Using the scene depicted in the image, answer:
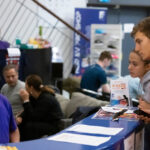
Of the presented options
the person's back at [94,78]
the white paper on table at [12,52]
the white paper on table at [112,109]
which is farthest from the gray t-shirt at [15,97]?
the white paper on table at [112,109]

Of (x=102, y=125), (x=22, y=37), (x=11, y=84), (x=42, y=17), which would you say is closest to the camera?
(x=102, y=125)

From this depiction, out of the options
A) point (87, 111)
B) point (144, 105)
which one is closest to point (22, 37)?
point (87, 111)

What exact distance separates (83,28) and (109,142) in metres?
7.32

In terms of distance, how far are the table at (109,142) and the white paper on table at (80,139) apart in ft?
0.11

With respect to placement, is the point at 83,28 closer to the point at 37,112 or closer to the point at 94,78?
Result: the point at 94,78

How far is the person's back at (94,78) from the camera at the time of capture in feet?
18.1

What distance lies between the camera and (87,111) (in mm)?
3119

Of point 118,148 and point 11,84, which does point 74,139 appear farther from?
point 11,84

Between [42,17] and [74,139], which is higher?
[42,17]

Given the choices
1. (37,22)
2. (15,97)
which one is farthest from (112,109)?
(37,22)

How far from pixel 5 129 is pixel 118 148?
3.52ft

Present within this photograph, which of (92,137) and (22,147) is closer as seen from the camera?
(22,147)

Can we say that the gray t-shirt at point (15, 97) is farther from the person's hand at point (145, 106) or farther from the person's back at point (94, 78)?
the person's hand at point (145, 106)

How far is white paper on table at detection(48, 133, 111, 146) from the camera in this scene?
1695 mm
